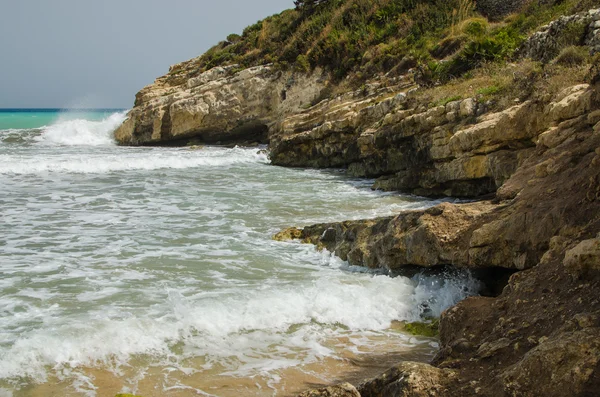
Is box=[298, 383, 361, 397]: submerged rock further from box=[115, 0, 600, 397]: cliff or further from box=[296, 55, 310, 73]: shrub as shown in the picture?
box=[296, 55, 310, 73]: shrub

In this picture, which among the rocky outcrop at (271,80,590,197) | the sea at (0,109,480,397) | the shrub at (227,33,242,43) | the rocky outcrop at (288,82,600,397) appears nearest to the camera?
the rocky outcrop at (288,82,600,397)

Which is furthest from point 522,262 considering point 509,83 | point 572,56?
point 509,83

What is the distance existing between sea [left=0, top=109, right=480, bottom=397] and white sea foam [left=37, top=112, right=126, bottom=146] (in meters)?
21.8

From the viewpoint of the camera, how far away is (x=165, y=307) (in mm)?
6480

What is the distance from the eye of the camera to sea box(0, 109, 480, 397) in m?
4.99

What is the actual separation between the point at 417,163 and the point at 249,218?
5100 millimetres

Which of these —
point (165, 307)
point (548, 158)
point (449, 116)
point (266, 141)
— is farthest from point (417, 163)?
point (266, 141)

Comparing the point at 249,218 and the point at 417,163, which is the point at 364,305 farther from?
the point at 417,163

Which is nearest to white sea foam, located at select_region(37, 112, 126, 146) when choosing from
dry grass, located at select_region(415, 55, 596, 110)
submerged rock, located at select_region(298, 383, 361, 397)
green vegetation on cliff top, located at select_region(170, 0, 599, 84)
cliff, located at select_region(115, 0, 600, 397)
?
cliff, located at select_region(115, 0, 600, 397)

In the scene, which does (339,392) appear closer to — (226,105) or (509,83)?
(509,83)

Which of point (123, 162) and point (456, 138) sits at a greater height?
point (456, 138)

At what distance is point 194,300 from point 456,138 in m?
7.48

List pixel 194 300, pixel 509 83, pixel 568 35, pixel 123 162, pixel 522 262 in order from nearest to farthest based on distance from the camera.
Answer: pixel 522 262 → pixel 194 300 → pixel 509 83 → pixel 568 35 → pixel 123 162

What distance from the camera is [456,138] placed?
1195 cm
